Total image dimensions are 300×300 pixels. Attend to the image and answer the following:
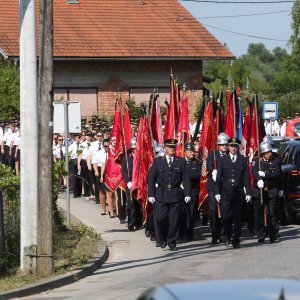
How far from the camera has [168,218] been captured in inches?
732

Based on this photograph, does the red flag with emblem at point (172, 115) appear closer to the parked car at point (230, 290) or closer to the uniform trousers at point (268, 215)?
the uniform trousers at point (268, 215)

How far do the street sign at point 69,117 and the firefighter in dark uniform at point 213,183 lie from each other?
3694 millimetres

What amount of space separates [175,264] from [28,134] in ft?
9.92

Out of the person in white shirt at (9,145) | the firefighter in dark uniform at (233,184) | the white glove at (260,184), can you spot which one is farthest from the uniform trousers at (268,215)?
the person in white shirt at (9,145)

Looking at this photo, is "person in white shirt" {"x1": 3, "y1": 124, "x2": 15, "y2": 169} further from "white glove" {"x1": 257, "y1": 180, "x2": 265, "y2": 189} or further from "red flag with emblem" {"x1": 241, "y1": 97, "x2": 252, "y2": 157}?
"white glove" {"x1": 257, "y1": 180, "x2": 265, "y2": 189}

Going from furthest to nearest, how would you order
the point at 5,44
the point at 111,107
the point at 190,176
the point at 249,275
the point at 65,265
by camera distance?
the point at 111,107 < the point at 5,44 < the point at 190,176 < the point at 65,265 < the point at 249,275

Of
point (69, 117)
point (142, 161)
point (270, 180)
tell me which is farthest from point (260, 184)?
point (69, 117)

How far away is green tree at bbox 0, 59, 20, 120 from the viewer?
38250mm

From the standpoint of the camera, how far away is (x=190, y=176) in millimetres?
20328

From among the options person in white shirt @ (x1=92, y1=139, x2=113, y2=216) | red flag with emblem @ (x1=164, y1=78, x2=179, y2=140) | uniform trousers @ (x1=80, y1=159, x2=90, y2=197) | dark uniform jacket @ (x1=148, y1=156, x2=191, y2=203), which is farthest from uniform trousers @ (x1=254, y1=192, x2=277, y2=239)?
uniform trousers @ (x1=80, y1=159, x2=90, y2=197)

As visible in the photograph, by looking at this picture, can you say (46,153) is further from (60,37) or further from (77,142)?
(60,37)

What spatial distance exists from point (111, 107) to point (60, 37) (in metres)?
4.01

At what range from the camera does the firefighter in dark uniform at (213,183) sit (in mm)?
19094

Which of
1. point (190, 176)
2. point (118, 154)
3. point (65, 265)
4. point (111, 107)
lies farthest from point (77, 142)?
point (111, 107)
